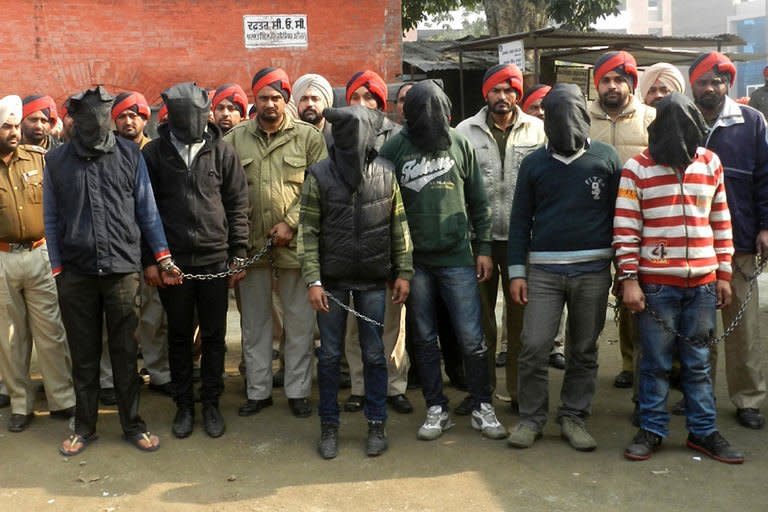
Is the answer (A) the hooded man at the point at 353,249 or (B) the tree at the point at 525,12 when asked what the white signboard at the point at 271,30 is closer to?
(B) the tree at the point at 525,12

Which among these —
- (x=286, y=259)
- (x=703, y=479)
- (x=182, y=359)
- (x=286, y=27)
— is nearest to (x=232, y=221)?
(x=286, y=259)

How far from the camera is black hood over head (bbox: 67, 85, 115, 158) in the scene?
504cm

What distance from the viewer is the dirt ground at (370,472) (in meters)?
4.43

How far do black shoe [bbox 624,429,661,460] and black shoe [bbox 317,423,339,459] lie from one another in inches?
66.5

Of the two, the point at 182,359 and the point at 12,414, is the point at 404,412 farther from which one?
the point at 12,414

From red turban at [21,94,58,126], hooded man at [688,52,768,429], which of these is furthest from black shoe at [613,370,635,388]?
red turban at [21,94,58,126]

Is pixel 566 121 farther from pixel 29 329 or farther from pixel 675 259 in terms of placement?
pixel 29 329

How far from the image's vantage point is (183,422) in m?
5.51

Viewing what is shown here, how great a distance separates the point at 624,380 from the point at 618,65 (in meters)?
2.27

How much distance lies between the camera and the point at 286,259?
570cm

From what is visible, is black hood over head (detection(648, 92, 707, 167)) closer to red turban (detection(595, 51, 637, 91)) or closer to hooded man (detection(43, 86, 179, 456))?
red turban (detection(595, 51, 637, 91))

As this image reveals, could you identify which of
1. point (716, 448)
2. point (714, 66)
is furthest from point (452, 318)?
point (714, 66)

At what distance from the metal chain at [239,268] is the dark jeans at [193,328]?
0.04 meters

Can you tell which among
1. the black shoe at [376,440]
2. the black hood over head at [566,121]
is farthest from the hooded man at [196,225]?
the black hood over head at [566,121]
